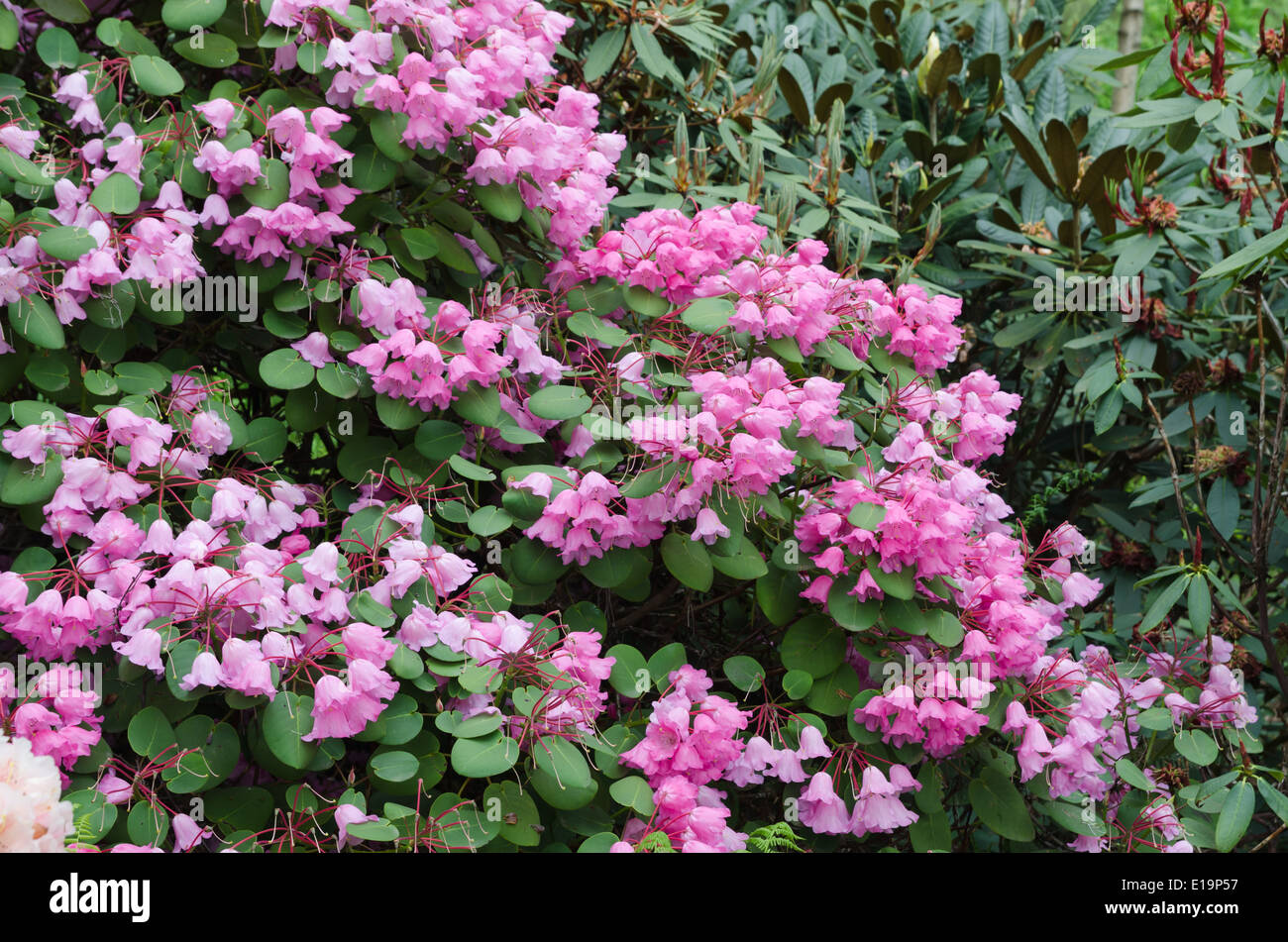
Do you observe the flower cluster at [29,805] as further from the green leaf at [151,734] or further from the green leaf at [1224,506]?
the green leaf at [1224,506]

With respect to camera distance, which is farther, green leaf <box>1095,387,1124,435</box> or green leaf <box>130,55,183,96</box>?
green leaf <box>1095,387,1124,435</box>

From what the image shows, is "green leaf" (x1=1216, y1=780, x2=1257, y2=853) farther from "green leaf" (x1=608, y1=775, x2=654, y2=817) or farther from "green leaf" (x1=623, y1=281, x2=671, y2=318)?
"green leaf" (x1=623, y1=281, x2=671, y2=318)

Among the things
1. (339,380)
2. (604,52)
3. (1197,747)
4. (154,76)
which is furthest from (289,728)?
(604,52)

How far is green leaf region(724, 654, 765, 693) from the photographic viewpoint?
183 centimetres

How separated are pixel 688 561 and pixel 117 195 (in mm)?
1094

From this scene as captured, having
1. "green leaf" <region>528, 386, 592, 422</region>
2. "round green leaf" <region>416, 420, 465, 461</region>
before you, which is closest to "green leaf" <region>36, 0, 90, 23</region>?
"round green leaf" <region>416, 420, 465, 461</region>

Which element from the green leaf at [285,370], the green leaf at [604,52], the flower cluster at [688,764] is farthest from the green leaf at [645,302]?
the green leaf at [604,52]

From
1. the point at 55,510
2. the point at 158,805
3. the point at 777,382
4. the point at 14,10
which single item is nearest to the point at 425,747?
the point at 158,805

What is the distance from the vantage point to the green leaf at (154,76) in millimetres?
1849

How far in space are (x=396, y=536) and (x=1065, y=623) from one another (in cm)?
171

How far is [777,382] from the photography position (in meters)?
1.79

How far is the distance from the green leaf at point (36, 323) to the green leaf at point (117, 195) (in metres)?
0.19

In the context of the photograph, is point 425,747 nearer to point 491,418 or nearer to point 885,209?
point 491,418
